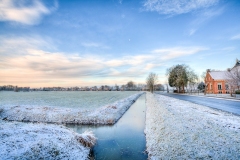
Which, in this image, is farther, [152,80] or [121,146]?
[152,80]

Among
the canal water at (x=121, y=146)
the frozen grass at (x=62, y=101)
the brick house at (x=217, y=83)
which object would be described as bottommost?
the canal water at (x=121, y=146)

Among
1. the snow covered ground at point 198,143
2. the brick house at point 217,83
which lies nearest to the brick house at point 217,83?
the brick house at point 217,83

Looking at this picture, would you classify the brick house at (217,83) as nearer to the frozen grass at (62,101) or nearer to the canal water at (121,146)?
the frozen grass at (62,101)

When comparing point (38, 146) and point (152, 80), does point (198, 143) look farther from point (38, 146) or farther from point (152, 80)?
point (152, 80)

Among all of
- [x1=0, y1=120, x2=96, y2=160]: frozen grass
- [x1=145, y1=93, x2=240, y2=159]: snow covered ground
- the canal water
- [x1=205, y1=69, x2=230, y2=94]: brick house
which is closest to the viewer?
[x1=0, y1=120, x2=96, y2=160]: frozen grass

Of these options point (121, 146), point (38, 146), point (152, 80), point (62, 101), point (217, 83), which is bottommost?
point (121, 146)

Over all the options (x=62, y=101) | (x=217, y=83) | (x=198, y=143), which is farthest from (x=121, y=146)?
(x=217, y=83)

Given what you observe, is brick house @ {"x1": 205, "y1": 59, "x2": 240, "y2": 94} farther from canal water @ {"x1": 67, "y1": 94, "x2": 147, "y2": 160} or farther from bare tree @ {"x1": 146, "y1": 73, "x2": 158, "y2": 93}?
canal water @ {"x1": 67, "y1": 94, "x2": 147, "y2": 160}

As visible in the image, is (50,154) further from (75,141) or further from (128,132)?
(128,132)

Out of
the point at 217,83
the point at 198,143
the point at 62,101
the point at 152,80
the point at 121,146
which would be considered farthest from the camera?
the point at 152,80

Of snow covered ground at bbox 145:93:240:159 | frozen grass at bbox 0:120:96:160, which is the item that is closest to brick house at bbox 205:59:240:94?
snow covered ground at bbox 145:93:240:159

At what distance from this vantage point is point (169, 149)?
24.5 feet

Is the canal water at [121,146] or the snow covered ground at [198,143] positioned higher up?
the snow covered ground at [198,143]

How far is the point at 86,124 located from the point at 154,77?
272 ft
